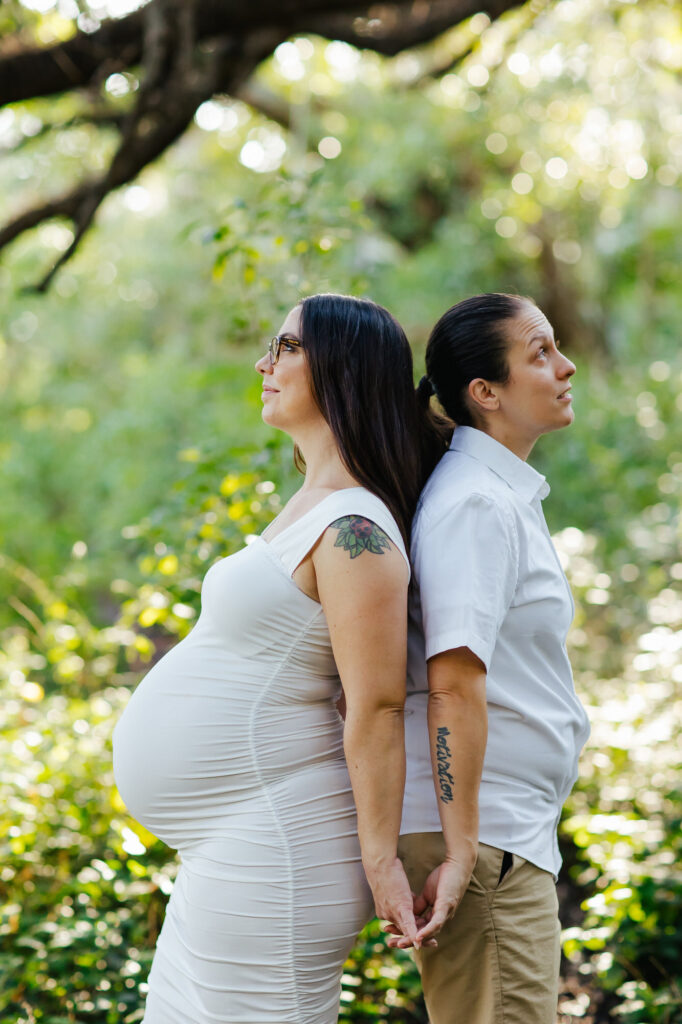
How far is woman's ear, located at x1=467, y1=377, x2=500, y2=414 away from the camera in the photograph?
1.75 meters

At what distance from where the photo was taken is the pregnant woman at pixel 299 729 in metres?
1.49

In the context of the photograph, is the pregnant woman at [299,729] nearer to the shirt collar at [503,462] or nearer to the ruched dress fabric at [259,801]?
the ruched dress fabric at [259,801]

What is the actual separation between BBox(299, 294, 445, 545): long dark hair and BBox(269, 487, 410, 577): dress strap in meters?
0.06

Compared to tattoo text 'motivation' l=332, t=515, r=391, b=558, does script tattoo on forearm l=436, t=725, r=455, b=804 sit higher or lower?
lower

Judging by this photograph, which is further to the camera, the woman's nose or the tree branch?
the tree branch

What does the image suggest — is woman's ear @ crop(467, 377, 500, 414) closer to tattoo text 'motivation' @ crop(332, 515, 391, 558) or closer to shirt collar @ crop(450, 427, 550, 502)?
shirt collar @ crop(450, 427, 550, 502)

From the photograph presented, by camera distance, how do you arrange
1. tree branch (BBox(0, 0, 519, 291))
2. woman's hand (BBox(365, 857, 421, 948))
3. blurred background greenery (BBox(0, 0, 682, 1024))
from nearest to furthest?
woman's hand (BBox(365, 857, 421, 948)) → blurred background greenery (BBox(0, 0, 682, 1024)) → tree branch (BBox(0, 0, 519, 291))

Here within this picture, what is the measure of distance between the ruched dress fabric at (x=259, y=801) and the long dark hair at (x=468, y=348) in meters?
0.35

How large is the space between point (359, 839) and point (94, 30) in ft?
10.2

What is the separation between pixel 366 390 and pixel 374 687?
509mm

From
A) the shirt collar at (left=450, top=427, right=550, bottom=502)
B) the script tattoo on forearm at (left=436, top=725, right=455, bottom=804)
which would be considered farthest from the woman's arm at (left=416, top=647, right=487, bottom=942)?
the shirt collar at (left=450, top=427, right=550, bottom=502)

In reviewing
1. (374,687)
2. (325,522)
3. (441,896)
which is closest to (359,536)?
(325,522)

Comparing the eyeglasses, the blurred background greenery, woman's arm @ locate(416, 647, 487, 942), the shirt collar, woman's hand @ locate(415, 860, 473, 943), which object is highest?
the eyeglasses

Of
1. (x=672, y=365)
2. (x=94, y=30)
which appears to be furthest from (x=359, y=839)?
→ (x=672, y=365)
